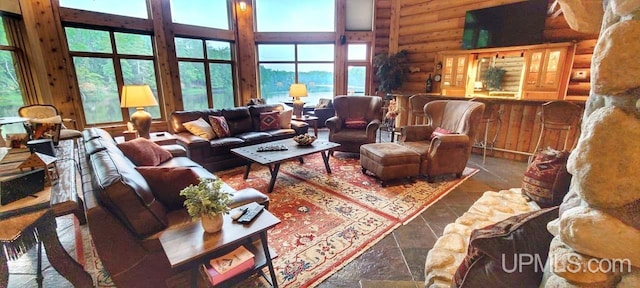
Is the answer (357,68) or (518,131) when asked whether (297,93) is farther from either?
(518,131)

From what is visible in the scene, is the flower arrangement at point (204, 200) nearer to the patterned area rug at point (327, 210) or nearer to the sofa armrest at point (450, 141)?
the patterned area rug at point (327, 210)

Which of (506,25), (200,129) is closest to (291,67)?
(200,129)

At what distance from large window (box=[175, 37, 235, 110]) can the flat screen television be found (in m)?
5.55

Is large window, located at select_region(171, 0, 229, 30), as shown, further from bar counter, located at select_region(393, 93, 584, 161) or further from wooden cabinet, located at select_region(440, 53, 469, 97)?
bar counter, located at select_region(393, 93, 584, 161)

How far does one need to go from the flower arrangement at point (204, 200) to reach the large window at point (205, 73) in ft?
18.1

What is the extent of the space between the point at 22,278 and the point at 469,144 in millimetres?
4245

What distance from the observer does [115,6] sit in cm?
497

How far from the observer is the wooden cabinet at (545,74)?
14.0 ft

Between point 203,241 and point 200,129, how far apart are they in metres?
2.89

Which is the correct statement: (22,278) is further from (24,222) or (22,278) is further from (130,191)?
(24,222)

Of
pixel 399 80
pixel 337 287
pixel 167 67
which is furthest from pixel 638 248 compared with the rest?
pixel 167 67

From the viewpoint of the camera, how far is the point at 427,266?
1749mm

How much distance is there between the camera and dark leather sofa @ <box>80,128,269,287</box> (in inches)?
52.4

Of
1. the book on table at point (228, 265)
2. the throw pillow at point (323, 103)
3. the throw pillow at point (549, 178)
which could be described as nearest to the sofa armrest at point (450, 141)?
the throw pillow at point (549, 178)
